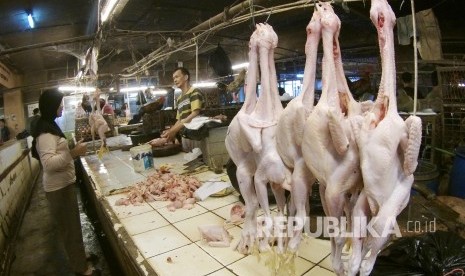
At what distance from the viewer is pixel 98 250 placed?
5930 millimetres

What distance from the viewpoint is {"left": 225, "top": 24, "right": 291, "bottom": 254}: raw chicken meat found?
200 cm

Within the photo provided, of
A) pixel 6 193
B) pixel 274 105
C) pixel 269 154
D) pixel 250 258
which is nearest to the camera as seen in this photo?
pixel 269 154

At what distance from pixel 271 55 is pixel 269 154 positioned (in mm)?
725

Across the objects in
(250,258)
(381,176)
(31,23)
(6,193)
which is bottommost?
(6,193)

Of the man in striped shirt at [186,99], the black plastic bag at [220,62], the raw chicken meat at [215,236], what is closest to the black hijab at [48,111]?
the man in striped shirt at [186,99]

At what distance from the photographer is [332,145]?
5.16 feet

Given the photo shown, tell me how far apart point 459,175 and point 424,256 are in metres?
3.56

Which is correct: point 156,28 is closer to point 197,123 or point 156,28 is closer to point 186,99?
point 186,99

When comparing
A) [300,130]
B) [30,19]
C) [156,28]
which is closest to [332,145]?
[300,130]

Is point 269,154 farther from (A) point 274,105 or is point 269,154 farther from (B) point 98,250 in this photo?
(B) point 98,250

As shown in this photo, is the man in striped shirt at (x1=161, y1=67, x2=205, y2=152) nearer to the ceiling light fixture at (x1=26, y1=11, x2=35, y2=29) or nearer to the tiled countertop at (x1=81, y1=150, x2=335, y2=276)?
the tiled countertop at (x1=81, y1=150, x2=335, y2=276)

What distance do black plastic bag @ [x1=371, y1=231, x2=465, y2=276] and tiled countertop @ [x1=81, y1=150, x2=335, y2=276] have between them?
507 millimetres

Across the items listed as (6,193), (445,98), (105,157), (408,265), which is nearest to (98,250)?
(105,157)

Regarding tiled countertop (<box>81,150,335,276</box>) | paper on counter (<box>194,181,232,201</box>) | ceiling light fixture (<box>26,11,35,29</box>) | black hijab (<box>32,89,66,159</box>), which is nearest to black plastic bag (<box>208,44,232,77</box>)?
tiled countertop (<box>81,150,335,276</box>)
